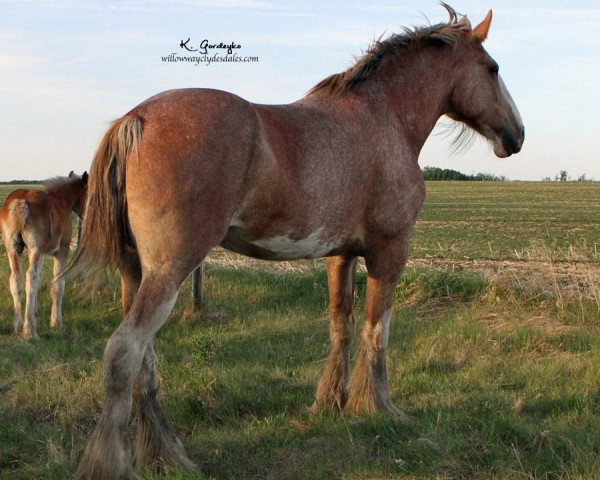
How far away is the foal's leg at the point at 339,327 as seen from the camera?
5.23m

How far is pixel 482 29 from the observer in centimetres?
542

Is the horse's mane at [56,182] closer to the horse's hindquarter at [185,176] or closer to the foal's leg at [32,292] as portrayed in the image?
the foal's leg at [32,292]

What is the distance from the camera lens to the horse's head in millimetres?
5434

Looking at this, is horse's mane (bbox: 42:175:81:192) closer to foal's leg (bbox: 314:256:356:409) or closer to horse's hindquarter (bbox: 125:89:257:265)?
foal's leg (bbox: 314:256:356:409)

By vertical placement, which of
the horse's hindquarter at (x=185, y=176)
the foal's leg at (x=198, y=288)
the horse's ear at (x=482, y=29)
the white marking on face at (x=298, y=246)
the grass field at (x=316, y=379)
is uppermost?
the horse's ear at (x=482, y=29)

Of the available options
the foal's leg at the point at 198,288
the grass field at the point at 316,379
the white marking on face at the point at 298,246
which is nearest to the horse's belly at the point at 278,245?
the white marking on face at the point at 298,246

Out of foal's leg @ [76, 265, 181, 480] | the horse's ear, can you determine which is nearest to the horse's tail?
foal's leg @ [76, 265, 181, 480]

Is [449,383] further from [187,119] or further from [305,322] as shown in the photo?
[187,119]

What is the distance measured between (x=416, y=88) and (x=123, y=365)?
9.91ft

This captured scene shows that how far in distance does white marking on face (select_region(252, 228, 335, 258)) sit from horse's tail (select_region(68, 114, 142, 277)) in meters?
0.80

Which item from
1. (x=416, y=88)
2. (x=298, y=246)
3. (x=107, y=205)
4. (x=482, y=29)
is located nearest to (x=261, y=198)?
(x=298, y=246)

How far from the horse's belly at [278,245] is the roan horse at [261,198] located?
0.04ft

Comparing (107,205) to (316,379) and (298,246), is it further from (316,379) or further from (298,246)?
(316,379)

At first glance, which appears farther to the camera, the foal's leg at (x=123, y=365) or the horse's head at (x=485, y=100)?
the horse's head at (x=485, y=100)
